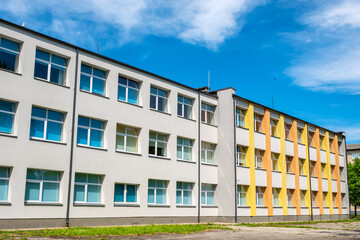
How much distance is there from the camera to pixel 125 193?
25531 millimetres

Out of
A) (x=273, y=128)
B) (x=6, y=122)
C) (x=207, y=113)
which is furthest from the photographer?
(x=273, y=128)

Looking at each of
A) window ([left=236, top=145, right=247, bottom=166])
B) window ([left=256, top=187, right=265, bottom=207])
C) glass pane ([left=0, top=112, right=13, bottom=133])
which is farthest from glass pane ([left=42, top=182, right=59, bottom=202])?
window ([left=256, top=187, right=265, bottom=207])

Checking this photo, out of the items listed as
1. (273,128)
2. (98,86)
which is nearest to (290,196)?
(273,128)

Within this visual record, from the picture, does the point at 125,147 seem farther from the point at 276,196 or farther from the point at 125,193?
the point at 276,196

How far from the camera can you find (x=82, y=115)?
77.5ft

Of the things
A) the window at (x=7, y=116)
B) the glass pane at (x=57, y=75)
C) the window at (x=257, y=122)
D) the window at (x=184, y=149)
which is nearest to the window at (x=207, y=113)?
the window at (x=184, y=149)

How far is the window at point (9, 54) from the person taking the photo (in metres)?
20.6

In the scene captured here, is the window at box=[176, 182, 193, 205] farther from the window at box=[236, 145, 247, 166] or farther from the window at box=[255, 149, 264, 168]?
the window at box=[255, 149, 264, 168]

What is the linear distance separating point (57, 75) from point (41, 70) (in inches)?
40.7

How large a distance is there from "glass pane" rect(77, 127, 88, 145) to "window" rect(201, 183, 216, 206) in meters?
11.3

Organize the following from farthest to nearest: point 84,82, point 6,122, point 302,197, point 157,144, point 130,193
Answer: point 302,197
point 157,144
point 130,193
point 84,82
point 6,122

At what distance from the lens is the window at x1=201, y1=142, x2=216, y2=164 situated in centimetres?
3226

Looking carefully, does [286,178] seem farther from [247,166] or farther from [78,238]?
[78,238]

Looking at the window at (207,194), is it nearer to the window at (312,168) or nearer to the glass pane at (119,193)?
the glass pane at (119,193)
